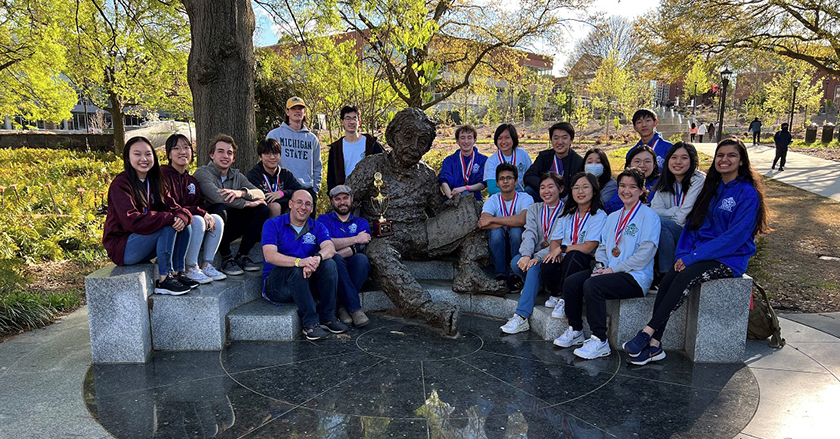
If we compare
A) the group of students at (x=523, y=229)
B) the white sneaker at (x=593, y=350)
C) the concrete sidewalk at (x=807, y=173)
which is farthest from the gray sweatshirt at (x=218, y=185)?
the concrete sidewalk at (x=807, y=173)

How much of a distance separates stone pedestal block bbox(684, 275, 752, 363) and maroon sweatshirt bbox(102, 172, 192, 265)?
396cm

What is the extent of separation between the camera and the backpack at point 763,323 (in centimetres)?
424

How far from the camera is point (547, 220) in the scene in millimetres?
4758

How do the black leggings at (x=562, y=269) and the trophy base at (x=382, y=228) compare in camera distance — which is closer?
the black leggings at (x=562, y=269)

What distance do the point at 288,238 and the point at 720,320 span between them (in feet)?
11.1

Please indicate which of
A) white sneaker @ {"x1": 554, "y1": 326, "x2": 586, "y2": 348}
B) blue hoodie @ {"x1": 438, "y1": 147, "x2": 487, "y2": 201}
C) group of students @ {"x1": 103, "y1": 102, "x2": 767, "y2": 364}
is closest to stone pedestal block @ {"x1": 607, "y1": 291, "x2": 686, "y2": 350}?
group of students @ {"x1": 103, "y1": 102, "x2": 767, "y2": 364}

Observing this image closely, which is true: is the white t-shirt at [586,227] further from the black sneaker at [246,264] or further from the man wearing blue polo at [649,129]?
the black sneaker at [246,264]

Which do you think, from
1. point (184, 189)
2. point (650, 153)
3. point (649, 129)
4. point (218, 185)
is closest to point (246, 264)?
point (218, 185)

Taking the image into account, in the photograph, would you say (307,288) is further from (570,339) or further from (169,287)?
(570,339)

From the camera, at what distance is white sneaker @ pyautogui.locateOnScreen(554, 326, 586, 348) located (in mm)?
4188

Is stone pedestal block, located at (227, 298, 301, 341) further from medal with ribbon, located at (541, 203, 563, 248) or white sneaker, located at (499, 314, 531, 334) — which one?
medal with ribbon, located at (541, 203, 563, 248)

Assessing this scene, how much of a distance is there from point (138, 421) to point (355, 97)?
6.34 m

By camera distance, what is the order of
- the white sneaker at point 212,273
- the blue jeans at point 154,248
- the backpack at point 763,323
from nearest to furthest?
the blue jeans at point 154,248
the backpack at point 763,323
the white sneaker at point 212,273

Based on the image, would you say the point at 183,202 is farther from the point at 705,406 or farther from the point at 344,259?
the point at 705,406
